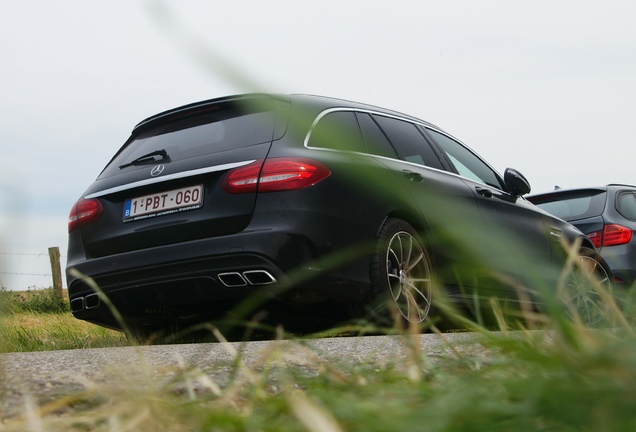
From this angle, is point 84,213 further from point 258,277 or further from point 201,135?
point 258,277

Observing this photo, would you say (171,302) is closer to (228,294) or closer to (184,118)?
(228,294)

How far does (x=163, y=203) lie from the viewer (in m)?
4.44

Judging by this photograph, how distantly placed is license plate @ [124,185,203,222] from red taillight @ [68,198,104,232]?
0.27 m

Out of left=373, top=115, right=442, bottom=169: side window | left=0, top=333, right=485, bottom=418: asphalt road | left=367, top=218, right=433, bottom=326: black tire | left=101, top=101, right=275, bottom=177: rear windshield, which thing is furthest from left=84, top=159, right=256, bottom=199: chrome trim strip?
left=373, top=115, right=442, bottom=169: side window

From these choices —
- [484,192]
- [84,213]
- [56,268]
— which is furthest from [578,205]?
[56,268]

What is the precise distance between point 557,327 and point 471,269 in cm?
16

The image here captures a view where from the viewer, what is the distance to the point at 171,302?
4355mm

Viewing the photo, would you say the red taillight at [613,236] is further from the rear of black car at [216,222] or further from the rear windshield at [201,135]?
the rear windshield at [201,135]

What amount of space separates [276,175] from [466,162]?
2.72m

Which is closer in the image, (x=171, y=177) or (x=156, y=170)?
(x=171, y=177)

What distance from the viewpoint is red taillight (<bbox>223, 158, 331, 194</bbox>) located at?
4176mm

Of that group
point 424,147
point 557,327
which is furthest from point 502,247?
point 424,147

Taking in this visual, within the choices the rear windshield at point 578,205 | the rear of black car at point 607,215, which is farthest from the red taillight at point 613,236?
the rear windshield at point 578,205

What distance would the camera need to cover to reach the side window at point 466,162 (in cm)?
608
